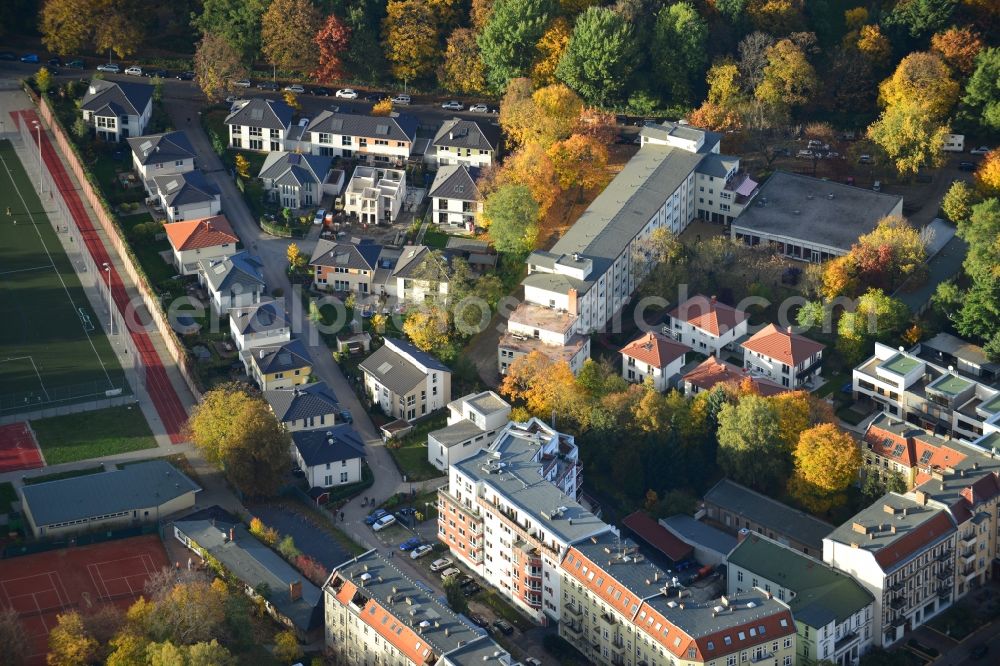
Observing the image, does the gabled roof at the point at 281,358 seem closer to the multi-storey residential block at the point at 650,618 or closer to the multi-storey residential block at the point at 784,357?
the multi-storey residential block at the point at 650,618

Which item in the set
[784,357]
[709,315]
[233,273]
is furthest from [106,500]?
[784,357]

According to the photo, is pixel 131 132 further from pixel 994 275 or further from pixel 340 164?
pixel 994 275

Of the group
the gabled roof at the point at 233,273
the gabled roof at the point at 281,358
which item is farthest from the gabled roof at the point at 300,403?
the gabled roof at the point at 233,273

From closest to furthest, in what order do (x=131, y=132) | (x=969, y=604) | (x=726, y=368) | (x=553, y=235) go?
(x=969, y=604)
(x=726, y=368)
(x=553, y=235)
(x=131, y=132)

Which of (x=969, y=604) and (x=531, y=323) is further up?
(x=531, y=323)

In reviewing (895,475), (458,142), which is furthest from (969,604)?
(458,142)

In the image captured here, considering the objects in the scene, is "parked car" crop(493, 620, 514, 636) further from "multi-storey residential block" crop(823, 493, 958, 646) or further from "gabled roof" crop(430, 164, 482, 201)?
"gabled roof" crop(430, 164, 482, 201)

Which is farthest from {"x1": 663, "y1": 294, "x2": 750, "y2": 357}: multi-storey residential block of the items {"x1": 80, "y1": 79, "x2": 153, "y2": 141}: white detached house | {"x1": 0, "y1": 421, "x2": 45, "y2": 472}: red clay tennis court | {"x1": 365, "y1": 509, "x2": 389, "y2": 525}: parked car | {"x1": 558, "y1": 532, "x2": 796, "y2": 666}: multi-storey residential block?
{"x1": 80, "y1": 79, "x2": 153, "y2": 141}: white detached house
